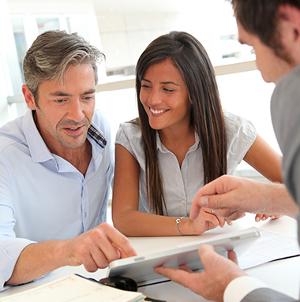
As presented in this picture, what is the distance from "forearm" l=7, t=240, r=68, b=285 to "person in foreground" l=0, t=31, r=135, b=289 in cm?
20

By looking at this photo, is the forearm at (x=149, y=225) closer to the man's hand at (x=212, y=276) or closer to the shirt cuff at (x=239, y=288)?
the man's hand at (x=212, y=276)

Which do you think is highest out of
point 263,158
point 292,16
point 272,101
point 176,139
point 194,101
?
point 292,16

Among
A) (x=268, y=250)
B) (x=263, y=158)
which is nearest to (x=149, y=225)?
(x=268, y=250)

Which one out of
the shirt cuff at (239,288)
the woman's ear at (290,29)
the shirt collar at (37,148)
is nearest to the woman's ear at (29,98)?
the shirt collar at (37,148)

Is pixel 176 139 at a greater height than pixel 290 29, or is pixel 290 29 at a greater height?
pixel 290 29

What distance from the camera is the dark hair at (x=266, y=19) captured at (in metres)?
0.62

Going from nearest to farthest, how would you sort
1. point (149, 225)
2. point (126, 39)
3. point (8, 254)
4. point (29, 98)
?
point (8, 254)
point (149, 225)
point (29, 98)
point (126, 39)

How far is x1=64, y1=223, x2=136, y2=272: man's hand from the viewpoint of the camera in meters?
1.07

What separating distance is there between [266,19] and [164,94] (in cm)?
101

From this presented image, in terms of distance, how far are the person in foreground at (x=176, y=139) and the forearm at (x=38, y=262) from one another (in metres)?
0.42

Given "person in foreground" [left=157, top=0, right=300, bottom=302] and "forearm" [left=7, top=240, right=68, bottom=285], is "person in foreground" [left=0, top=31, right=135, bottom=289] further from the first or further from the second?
"person in foreground" [left=157, top=0, right=300, bottom=302]

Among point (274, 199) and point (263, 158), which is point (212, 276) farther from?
point (263, 158)

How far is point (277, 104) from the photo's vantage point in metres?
0.60

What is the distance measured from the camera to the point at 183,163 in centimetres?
171
